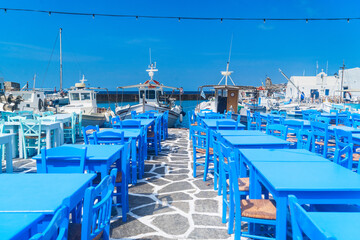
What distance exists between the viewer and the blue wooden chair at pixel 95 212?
166 cm

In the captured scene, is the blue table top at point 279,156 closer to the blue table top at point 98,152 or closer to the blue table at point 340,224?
the blue table at point 340,224

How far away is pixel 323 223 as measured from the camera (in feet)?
4.85

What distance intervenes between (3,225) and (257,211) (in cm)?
195

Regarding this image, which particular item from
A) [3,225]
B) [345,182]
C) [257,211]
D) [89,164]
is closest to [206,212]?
[257,211]

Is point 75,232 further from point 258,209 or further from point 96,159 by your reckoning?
point 258,209

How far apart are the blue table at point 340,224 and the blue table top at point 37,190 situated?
60.4 inches

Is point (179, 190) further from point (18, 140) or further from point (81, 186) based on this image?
point (18, 140)

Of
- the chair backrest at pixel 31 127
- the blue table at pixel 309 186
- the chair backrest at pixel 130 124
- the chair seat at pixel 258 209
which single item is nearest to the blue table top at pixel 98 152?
the chair seat at pixel 258 209

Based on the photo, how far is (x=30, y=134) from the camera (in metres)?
6.39

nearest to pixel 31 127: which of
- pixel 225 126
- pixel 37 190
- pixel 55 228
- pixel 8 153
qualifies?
pixel 8 153

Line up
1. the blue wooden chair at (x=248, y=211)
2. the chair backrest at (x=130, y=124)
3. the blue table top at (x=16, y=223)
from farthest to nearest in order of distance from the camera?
the chair backrest at (x=130, y=124)
the blue wooden chair at (x=248, y=211)
the blue table top at (x=16, y=223)

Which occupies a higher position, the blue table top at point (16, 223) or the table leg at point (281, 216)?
the blue table top at point (16, 223)

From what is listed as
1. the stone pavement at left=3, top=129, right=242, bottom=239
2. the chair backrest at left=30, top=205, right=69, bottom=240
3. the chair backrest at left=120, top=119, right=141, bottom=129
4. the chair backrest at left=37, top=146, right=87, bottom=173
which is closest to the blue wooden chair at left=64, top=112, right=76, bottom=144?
the stone pavement at left=3, top=129, right=242, bottom=239

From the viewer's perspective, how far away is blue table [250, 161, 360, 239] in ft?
6.40
